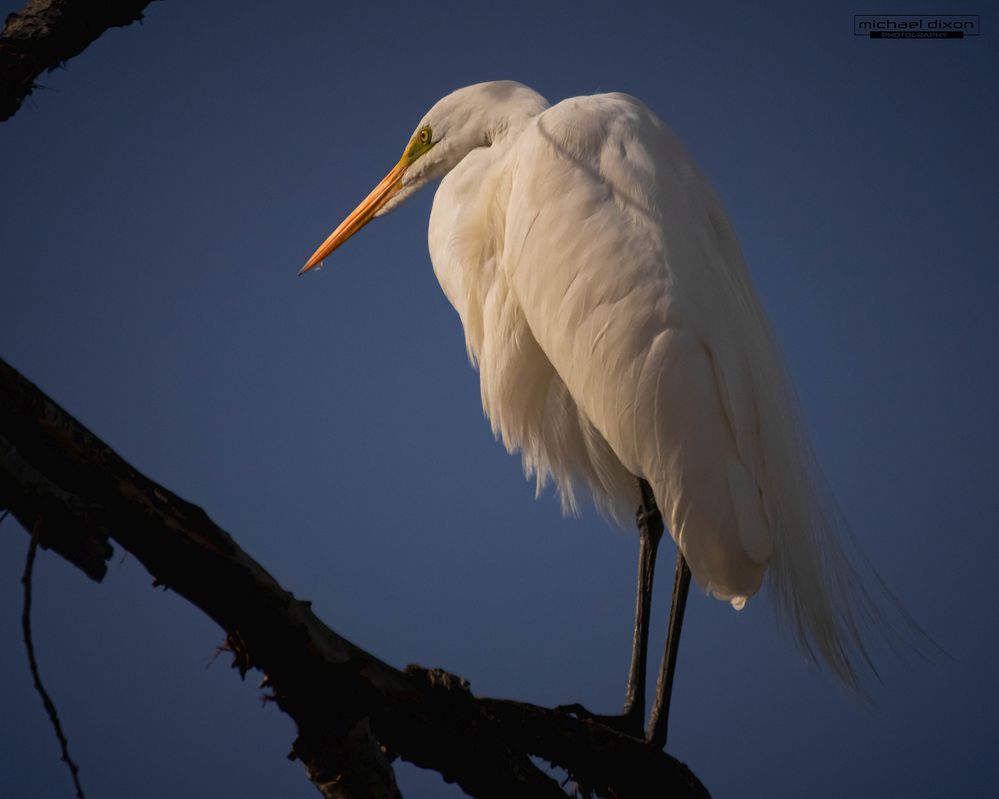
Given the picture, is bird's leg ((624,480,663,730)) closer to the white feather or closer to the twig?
the white feather

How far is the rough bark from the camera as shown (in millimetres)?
2010

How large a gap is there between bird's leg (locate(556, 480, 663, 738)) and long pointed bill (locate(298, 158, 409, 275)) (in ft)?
5.08

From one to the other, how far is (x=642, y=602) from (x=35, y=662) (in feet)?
6.69

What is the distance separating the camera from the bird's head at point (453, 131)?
3342 millimetres

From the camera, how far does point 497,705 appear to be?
2.08 meters

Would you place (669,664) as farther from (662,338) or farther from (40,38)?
(40,38)

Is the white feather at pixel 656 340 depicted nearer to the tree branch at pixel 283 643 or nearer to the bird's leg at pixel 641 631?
the bird's leg at pixel 641 631

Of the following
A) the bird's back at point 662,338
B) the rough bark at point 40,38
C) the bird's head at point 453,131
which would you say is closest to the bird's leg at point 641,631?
the bird's back at point 662,338

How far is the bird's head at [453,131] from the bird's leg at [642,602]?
4.23 feet

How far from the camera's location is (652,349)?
103 inches

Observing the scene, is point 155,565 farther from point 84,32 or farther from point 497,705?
point 84,32

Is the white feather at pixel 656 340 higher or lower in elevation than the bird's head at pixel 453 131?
lower

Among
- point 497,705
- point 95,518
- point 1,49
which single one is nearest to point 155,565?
point 95,518

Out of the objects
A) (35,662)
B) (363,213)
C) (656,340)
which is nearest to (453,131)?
(363,213)
